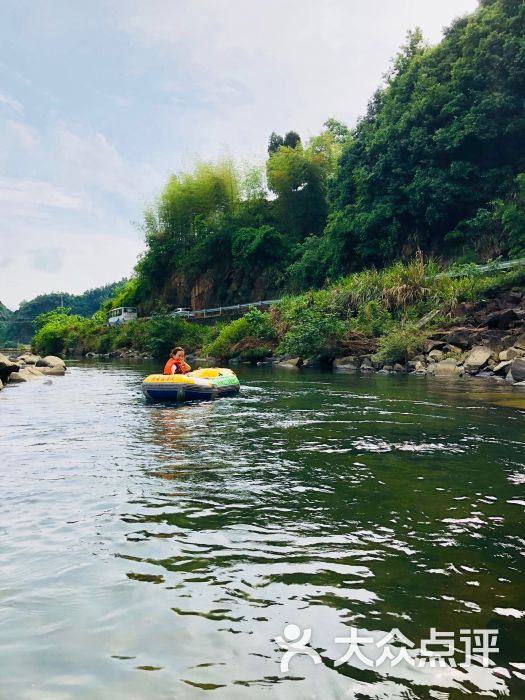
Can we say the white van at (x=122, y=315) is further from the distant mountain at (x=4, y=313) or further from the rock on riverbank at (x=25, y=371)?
the distant mountain at (x=4, y=313)

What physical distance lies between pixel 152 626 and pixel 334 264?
30.1 meters

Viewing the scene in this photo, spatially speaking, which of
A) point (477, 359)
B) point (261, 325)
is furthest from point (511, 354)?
point (261, 325)

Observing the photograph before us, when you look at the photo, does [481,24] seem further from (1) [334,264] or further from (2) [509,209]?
(1) [334,264]

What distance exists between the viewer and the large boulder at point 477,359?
1686 cm

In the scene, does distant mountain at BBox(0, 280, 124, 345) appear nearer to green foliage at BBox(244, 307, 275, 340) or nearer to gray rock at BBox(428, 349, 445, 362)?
green foliage at BBox(244, 307, 275, 340)

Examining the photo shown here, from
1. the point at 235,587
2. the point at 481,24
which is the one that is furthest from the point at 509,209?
the point at 235,587

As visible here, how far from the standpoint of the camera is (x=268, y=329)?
28125 mm

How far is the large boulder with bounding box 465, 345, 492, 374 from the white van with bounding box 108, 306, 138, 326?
3930 centimetres

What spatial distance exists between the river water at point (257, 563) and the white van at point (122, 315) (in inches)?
A: 1812

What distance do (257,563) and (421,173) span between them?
25.8m

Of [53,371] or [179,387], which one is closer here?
[179,387]

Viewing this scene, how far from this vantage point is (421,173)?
26469 mm

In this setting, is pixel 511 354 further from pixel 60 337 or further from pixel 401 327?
pixel 60 337

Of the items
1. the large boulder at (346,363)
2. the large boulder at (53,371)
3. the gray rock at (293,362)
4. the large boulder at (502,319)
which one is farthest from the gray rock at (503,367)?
the large boulder at (53,371)
